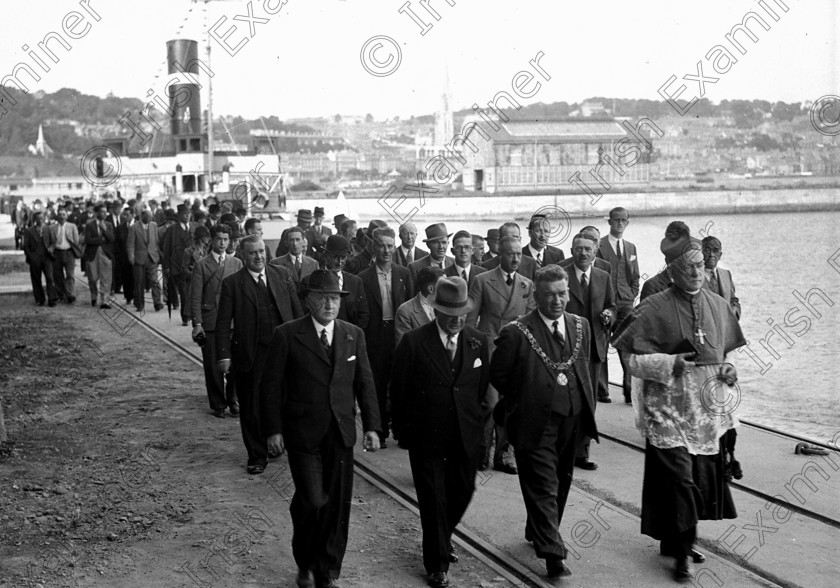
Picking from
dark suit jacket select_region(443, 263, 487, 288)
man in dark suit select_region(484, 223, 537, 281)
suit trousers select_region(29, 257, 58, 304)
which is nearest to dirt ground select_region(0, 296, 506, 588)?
dark suit jacket select_region(443, 263, 487, 288)

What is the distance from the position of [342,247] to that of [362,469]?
2.49 m

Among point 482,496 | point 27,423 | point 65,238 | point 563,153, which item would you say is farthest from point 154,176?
point 563,153

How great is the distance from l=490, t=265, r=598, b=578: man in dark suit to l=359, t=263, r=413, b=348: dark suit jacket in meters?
3.47

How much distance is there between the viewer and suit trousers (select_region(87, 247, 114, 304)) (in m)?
19.9

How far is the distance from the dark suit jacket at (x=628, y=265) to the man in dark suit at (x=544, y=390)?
15.9 feet

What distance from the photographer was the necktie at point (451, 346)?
589 cm

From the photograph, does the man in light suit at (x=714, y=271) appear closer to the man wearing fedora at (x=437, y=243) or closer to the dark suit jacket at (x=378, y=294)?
the man wearing fedora at (x=437, y=243)

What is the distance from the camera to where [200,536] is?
6.55 meters

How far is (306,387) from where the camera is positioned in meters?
5.71

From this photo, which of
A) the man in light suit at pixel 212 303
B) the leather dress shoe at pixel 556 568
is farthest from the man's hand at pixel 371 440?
the man in light suit at pixel 212 303

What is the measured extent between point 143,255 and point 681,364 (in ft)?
48.6

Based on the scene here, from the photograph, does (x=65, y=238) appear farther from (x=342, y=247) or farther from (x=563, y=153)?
(x=563, y=153)

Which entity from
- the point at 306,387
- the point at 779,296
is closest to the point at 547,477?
the point at 306,387

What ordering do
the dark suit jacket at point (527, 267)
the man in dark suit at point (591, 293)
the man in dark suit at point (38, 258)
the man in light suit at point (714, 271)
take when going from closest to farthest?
the man in light suit at point (714, 271) < the man in dark suit at point (591, 293) < the dark suit jacket at point (527, 267) < the man in dark suit at point (38, 258)
